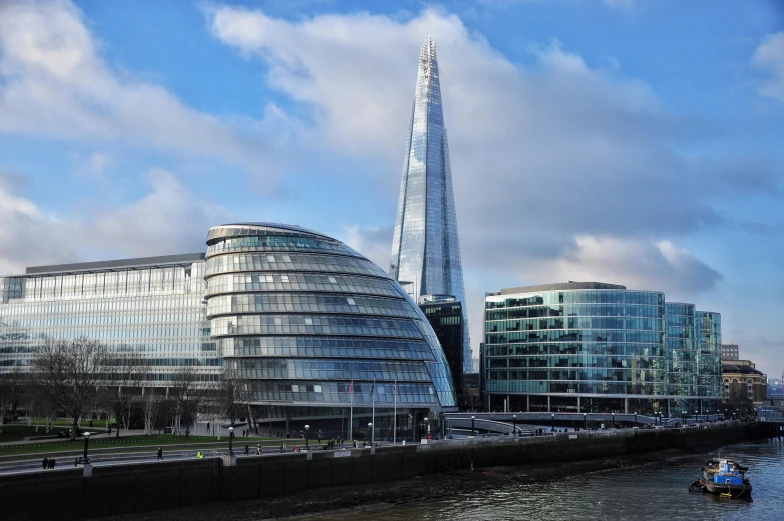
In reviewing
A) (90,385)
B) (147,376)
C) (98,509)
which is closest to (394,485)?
(98,509)

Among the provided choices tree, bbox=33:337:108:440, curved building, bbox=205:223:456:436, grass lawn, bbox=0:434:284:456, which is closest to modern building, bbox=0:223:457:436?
curved building, bbox=205:223:456:436

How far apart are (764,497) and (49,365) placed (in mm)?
71436

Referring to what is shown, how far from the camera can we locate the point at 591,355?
164 m

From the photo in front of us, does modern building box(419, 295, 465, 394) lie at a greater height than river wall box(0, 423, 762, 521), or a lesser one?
greater

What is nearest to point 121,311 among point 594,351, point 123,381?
point 123,381

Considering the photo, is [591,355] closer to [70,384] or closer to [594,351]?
[594,351]

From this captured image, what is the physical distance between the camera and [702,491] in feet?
242

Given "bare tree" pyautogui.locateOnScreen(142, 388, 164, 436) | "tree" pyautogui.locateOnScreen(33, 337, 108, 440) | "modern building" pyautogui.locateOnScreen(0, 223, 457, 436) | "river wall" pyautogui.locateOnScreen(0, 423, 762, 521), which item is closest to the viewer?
"river wall" pyautogui.locateOnScreen(0, 423, 762, 521)

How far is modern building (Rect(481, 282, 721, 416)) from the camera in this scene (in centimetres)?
16325

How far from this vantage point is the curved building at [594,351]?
163125mm

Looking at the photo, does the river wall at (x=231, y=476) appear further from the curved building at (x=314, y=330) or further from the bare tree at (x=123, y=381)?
the bare tree at (x=123, y=381)

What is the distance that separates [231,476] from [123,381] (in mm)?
50782

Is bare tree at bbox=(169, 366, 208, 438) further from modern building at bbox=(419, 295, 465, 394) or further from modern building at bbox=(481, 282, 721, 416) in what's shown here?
modern building at bbox=(419, 295, 465, 394)

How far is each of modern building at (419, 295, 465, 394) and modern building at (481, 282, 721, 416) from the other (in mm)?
14768
